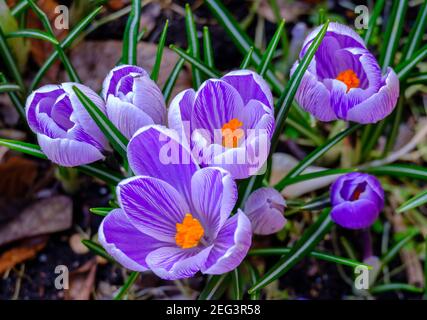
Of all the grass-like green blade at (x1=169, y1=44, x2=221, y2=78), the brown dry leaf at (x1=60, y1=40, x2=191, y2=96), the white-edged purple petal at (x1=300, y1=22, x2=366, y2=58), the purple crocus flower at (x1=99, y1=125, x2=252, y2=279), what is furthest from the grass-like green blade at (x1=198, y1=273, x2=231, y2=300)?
the brown dry leaf at (x1=60, y1=40, x2=191, y2=96)

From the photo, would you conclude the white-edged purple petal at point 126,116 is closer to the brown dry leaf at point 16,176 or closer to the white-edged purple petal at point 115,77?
the white-edged purple petal at point 115,77

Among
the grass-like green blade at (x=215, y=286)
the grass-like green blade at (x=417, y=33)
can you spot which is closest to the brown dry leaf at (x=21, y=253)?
the grass-like green blade at (x=215, y=286)

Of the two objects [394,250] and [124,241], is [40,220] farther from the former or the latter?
[394,250]

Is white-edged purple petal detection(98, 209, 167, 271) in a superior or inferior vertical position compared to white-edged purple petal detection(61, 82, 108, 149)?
inferior

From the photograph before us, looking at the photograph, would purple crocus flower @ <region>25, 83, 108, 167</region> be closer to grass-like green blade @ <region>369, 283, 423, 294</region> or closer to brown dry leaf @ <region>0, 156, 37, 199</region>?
brown dry leaf @ <region>0, 156, 37, 199</region>
